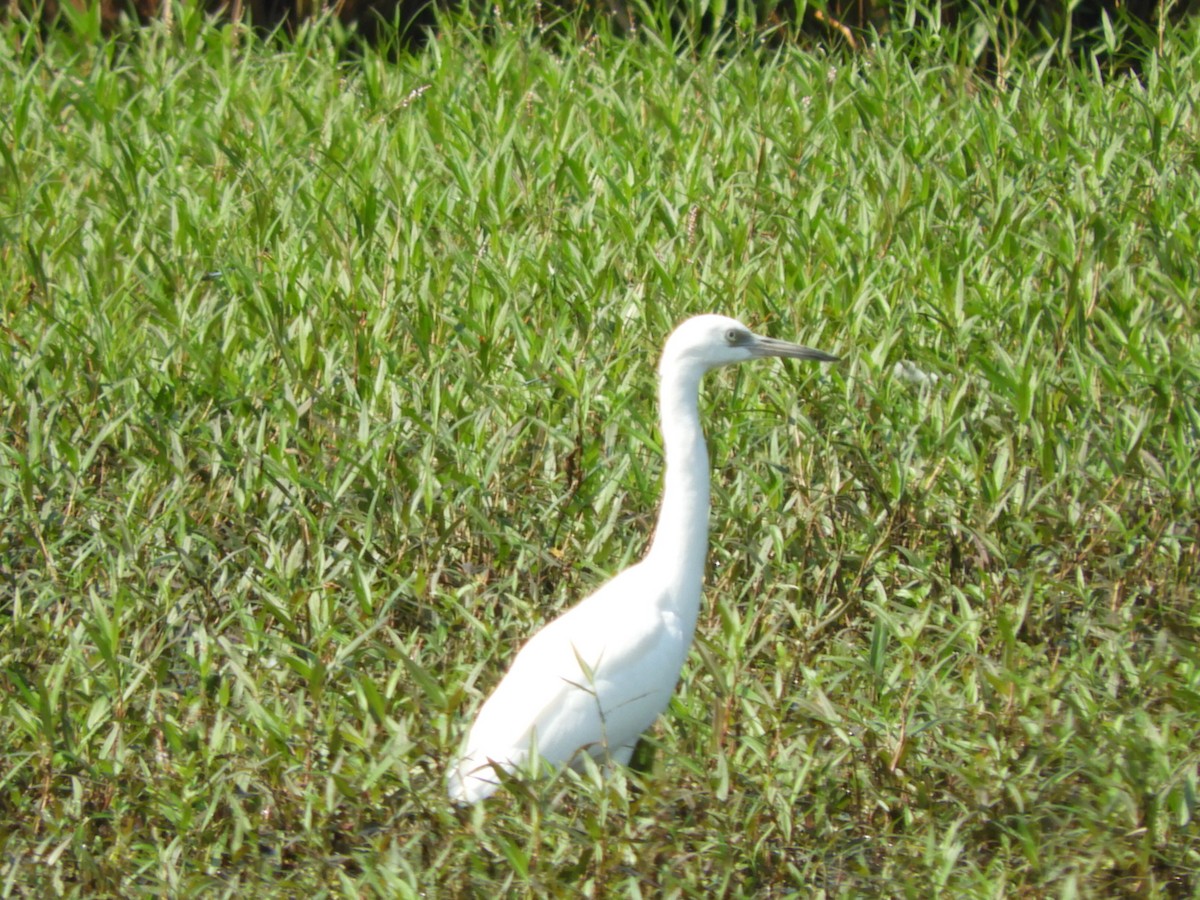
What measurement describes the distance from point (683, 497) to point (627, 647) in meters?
0.34

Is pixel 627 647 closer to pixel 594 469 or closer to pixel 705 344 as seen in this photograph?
pixel 705 344

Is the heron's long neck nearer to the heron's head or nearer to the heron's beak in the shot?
the heron's head

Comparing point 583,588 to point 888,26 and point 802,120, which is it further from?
point 888,26

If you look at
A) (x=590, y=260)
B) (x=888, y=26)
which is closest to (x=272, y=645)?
(x=590, y=260)

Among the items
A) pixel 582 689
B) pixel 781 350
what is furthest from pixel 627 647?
pixel 781 350

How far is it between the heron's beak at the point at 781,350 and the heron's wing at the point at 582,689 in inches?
23.4

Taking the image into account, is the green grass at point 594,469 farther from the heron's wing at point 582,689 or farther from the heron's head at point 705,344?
the heron's head at point 705,344

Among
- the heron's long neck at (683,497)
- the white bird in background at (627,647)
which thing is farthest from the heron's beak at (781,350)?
the heron's long neck at (683,497)

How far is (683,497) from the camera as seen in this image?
339 cm

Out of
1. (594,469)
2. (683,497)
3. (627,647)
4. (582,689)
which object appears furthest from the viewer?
(594,469)

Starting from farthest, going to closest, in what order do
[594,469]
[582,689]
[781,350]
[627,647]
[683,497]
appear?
[594,469]
[781,350]
[683,497]
[627,647]
[582,689]

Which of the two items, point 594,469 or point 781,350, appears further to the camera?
point 594,469

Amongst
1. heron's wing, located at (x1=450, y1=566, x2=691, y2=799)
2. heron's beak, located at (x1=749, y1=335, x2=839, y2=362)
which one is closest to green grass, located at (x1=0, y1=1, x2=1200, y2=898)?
heron's wing, located at (x1=450, y1=566, x2=691, y2=799)

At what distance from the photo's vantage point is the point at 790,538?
156 inches
